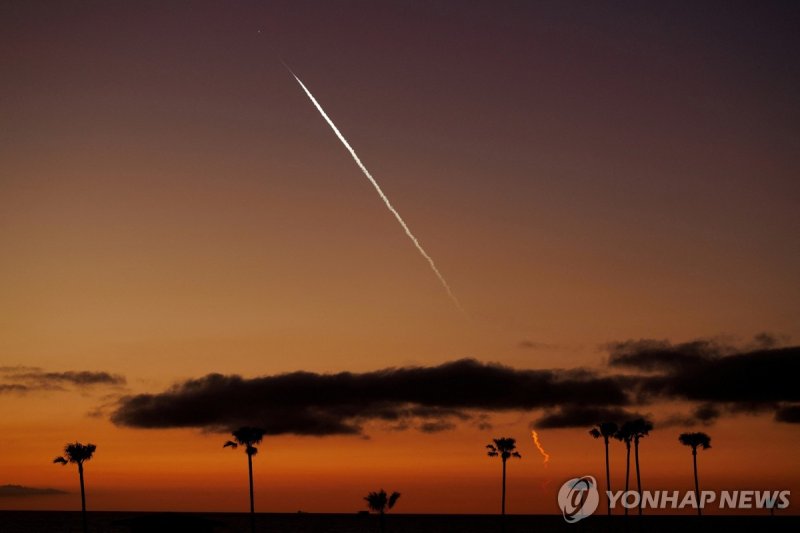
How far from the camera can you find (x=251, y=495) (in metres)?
119

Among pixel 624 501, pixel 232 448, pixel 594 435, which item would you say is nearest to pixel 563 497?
pixel 624 501

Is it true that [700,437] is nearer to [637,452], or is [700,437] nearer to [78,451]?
[637,452]

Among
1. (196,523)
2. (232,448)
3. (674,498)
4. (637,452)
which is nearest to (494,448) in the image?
(637,452)

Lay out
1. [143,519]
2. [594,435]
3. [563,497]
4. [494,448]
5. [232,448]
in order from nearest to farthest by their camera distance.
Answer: [143,519], [563,497], [232,448], [494,448], [594,435]

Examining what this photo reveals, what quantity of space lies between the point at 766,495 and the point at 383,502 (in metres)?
35.3

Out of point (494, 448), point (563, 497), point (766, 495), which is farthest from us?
point (494, 448)

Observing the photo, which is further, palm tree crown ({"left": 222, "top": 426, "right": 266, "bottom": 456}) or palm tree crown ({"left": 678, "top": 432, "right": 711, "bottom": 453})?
palm tree crown ({"left": 678, "top": 432, "right": 711, "bottom": 453})

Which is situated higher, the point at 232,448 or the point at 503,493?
the point at 232,448

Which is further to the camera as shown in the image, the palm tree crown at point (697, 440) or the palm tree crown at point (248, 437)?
the palm tree crown at point (697, 440)

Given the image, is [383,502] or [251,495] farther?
[251,495]

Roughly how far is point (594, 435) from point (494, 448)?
18522mm

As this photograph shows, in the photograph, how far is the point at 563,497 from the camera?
101 m

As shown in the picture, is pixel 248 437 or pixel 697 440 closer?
pixel 248 437

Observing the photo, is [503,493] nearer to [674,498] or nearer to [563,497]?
[563,497]
